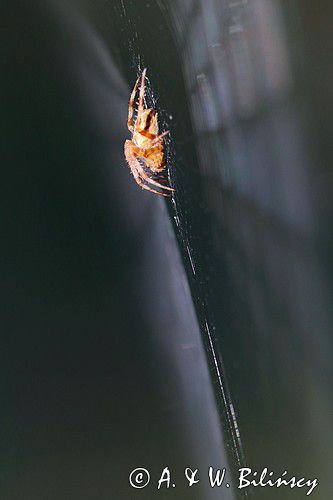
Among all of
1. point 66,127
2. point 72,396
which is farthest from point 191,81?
point 72,396

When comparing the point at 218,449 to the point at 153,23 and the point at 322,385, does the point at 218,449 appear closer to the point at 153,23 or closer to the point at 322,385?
the point at 322,385

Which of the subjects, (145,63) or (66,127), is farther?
(66,127)

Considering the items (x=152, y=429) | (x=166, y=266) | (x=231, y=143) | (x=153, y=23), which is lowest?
(x=152, y=429)

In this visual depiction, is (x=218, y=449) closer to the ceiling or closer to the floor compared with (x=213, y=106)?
closer to the floor
